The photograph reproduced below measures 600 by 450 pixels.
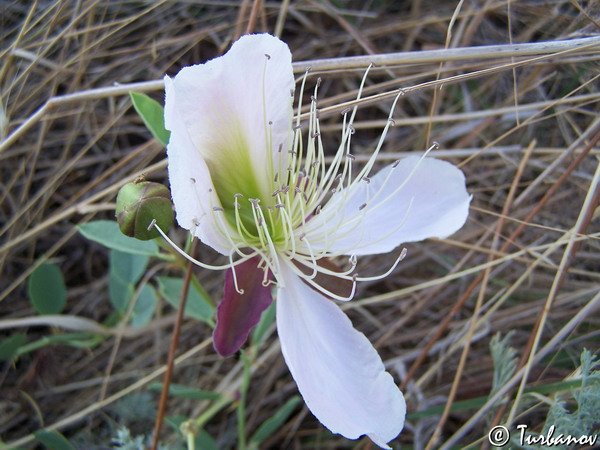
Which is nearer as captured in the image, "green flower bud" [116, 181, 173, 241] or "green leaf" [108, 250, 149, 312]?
"green flower bud" [116, 181, 173, 241]

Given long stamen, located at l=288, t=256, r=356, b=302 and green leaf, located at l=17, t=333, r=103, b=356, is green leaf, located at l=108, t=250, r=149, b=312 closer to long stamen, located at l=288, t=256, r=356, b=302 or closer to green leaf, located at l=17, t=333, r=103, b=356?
green leaf, located at l=17, t=333, r=103, b=356

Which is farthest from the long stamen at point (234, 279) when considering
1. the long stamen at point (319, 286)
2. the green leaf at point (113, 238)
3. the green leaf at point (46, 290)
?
→ the green leaf at point (46, 290)

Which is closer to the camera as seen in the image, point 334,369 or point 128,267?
point 334,369

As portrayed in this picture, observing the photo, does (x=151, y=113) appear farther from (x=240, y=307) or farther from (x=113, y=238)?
(x=240, y=307)

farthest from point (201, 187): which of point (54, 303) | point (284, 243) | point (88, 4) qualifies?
point (88, 4)

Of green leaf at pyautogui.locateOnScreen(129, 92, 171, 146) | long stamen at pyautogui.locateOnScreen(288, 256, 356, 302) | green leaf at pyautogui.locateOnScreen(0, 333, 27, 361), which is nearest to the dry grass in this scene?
green leaf at pyautogui.locateOnScreen(0, 333, 27, 361)

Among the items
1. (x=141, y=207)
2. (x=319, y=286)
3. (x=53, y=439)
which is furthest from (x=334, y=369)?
(x=53, y=439)

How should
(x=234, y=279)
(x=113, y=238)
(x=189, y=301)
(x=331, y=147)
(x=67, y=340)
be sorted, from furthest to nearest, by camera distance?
(x=331, y=147) → (x=67, y=340) → (x=189, y=301) → (x=113, y=238) → (x=234, y=279)
